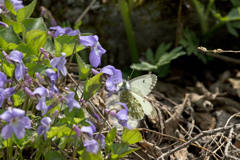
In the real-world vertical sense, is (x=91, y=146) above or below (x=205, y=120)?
above

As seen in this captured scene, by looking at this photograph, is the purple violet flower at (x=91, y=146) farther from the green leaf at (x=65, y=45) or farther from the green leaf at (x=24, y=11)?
the green leaf at (x=24, y=11)

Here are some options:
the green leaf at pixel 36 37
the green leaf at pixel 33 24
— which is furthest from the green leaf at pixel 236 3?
the green leaf at pixel 36 37

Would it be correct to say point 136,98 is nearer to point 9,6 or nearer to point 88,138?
point 88,138

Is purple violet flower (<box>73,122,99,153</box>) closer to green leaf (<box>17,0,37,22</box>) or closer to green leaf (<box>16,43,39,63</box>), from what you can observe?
green leaf (<box>16,43,39,63</box>)

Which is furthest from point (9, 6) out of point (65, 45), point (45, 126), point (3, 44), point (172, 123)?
point (172, 123)

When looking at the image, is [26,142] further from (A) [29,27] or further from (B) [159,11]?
(B) [159,11]

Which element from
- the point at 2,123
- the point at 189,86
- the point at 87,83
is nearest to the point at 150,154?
the point at 87,83
